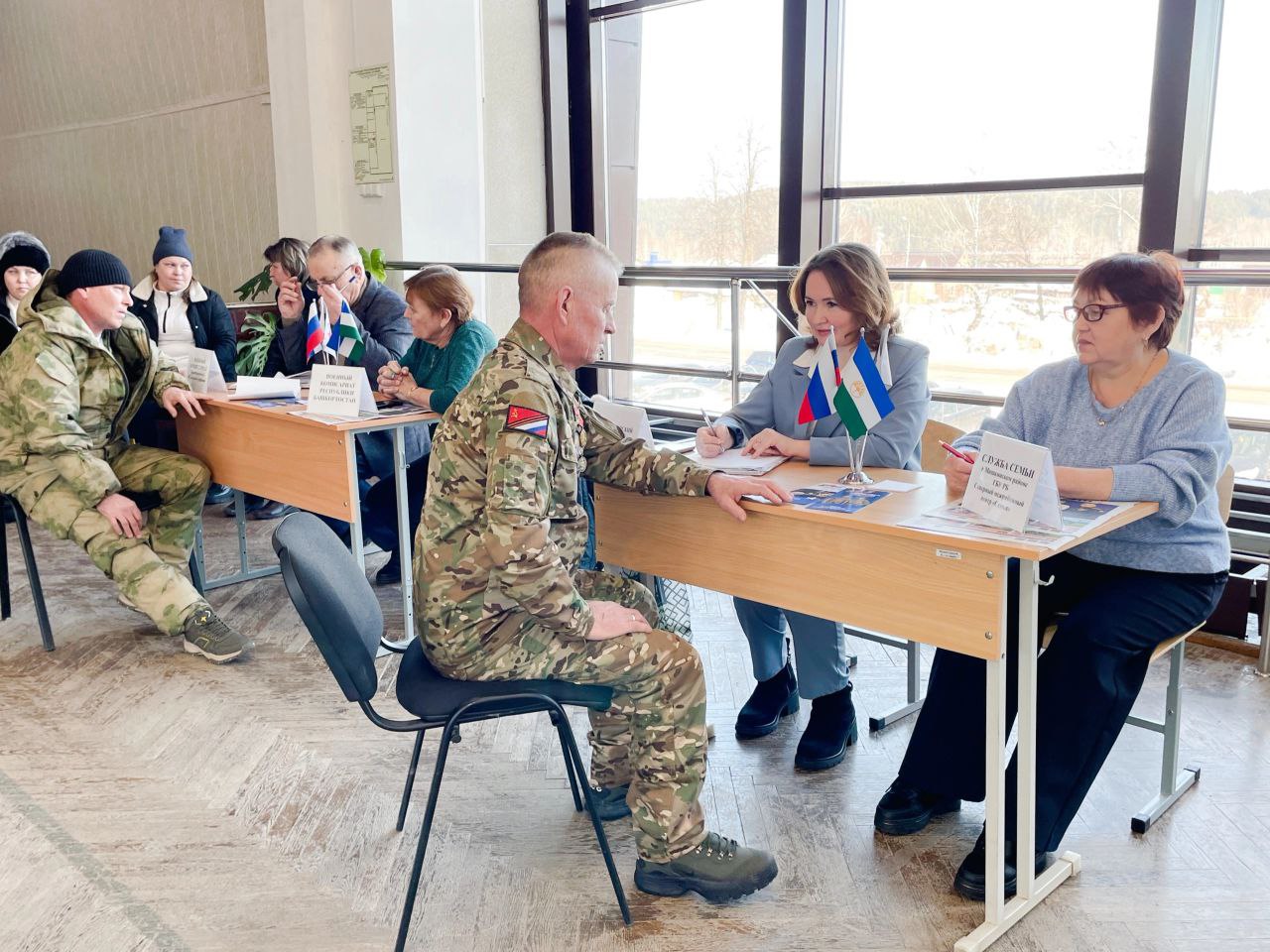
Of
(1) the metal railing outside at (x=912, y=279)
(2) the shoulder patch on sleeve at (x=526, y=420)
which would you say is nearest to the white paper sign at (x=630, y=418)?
(2) the shoulder patch on sleeve at (x=526, y=420)

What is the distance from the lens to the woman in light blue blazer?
249 centimetres

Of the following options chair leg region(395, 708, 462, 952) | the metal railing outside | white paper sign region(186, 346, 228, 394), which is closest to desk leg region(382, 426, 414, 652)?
the metal railing outside

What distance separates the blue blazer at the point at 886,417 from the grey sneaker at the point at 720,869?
85 cm

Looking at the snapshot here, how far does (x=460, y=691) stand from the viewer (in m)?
1.89

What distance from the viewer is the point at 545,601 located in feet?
6.03

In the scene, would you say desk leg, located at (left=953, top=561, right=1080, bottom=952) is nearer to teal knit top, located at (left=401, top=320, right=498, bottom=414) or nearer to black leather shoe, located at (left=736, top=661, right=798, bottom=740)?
black leather shoe, located at (left=736, top=661, right=798, bottom=740)

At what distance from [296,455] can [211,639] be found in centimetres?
59

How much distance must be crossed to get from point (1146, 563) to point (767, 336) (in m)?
2.83

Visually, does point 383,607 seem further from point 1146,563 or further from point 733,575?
point 1146,563

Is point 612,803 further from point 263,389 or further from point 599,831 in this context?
point 263,389

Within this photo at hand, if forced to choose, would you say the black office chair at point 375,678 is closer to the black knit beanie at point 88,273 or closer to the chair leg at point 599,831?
the chair leg at point 599,831

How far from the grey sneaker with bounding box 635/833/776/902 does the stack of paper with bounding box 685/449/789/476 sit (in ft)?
2.41

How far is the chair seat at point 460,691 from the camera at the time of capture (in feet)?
6.08

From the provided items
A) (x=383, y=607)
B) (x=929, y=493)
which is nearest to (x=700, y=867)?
(x=929, y=493)
